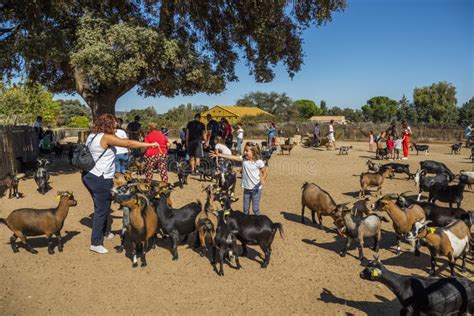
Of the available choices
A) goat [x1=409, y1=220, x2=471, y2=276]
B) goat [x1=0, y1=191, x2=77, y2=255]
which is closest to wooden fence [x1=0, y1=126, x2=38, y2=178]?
goat [x1=0, y1=191, x2=77, y2=255]

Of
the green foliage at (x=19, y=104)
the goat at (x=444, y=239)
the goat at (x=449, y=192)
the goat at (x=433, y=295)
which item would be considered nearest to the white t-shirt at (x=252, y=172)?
the goat at (x=444, y=239)

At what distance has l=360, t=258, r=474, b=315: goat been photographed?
4168mm

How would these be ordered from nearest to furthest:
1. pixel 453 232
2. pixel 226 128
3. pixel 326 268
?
pixel 453 232
pixel 326 268
pixel 226 128

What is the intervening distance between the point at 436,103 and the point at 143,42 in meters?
65.0

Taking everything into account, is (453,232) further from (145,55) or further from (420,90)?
(420,90)

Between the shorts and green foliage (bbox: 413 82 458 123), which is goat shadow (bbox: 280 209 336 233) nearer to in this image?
the shorts

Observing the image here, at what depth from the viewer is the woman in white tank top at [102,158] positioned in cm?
610

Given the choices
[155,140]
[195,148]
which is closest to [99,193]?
[155,140]

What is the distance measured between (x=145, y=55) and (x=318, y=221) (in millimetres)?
8838

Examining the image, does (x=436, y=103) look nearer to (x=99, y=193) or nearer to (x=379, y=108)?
(x=379, y=108)

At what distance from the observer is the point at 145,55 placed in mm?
13977

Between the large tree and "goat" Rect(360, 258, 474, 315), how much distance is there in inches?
458

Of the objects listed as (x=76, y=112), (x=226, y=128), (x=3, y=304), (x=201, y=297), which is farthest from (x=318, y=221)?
(x=76, y=112)

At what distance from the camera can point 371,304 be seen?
5055 mm
